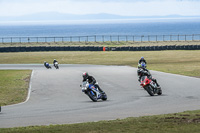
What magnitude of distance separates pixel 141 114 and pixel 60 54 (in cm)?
5664

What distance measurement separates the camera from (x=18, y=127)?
1467cm

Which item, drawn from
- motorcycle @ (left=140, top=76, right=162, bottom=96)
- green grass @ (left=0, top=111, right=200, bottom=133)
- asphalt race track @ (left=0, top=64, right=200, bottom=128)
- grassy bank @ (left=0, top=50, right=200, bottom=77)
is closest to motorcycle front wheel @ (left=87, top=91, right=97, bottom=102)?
asphalt race track @ (left=0, top=64, right=200, bottom=128)

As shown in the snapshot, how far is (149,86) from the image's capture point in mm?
23594

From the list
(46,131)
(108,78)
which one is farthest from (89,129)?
(108,78)

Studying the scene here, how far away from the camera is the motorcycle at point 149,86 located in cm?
2328

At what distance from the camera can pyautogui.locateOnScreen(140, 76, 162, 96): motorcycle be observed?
917 inches

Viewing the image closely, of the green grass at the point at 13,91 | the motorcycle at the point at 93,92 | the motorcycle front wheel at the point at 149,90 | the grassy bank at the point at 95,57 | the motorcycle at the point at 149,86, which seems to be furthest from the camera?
the grassy bank at the point at 95,57

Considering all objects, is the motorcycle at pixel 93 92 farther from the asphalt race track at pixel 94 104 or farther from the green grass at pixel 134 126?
the green grass at pixel 134 126

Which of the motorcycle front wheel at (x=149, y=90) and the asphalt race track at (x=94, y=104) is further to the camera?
the motorcycle front wheel at (x=149, y=90)

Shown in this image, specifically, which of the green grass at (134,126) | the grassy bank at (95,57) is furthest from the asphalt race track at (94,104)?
the grassy bank at (95,57)

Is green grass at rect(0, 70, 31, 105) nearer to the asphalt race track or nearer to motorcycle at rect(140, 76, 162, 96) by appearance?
the asphalt race track

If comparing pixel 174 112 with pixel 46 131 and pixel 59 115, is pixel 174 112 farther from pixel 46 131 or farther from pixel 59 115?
pixel 46 131

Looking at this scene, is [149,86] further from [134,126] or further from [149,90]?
[134,126]

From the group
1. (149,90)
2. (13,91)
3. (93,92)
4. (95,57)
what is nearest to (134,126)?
(93,92)
